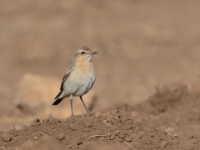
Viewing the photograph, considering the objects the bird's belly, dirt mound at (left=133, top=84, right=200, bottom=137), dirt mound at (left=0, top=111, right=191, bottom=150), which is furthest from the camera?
dirt mound at (left=133, top=84, right=200, bottom=137)

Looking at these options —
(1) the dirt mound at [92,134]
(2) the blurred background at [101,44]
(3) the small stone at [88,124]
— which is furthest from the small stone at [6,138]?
(2) the blurred background at [101,44]

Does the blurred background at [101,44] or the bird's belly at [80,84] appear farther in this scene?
the blurred background at [101,44]

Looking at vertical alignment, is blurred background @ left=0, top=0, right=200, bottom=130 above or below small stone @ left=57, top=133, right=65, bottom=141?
above

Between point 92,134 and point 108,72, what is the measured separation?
1328 cm

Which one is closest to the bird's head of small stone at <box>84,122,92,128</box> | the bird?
the bird

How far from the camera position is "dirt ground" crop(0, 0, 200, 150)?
1098 cm

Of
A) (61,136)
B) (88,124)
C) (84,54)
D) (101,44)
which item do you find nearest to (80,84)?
(84,54)

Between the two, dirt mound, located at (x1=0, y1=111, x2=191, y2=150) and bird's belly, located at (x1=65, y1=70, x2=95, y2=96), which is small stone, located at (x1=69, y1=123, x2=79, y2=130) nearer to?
dirt mound, located at (x1=0, y1=111, x2=191, y2=150)

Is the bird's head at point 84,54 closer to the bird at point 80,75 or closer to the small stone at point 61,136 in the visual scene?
the bird at point 80,75

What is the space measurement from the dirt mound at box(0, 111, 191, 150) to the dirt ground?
1cm

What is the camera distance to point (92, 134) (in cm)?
1080

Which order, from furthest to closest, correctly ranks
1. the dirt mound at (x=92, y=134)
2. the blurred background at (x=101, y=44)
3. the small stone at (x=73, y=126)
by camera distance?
the blurred background at (x=101, y=44) → the small stone at (x=73, y=126) → the dirt mound at (x=92, y=134)

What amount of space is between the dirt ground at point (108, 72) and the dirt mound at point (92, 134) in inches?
0.5

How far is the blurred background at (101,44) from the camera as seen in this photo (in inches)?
793
